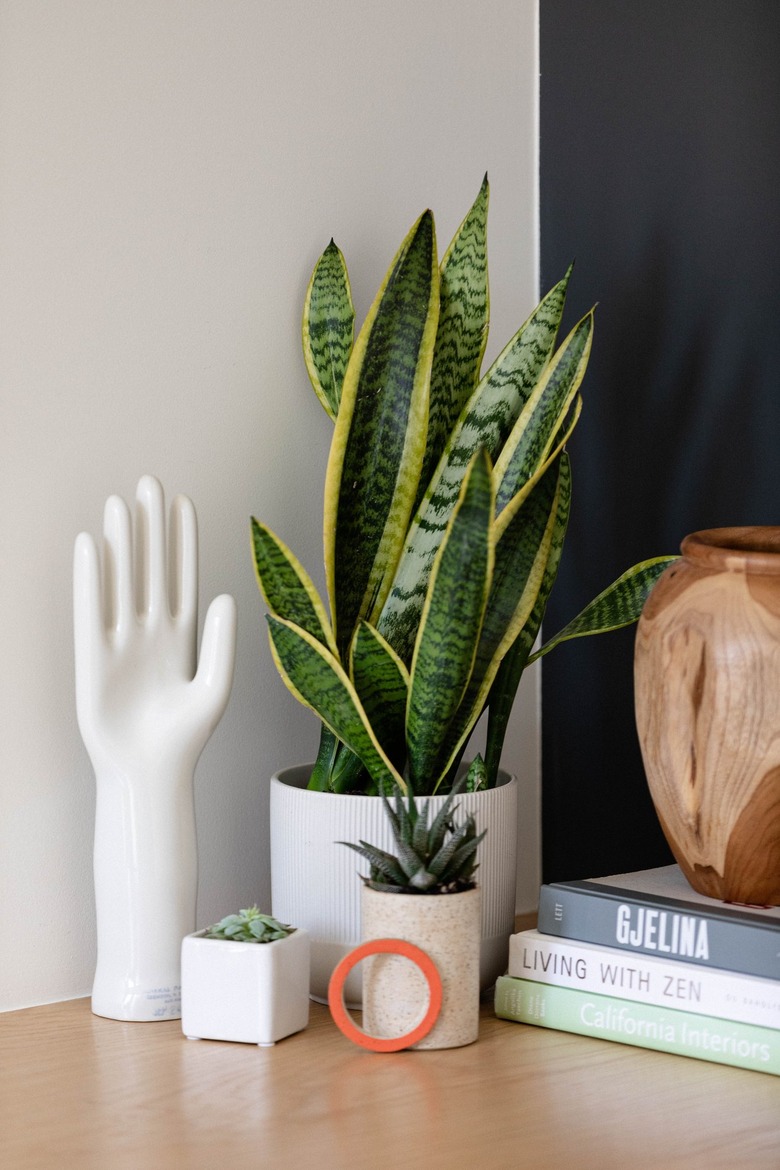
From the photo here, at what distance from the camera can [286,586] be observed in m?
1.08

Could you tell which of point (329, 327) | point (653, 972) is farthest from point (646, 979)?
point (329, 327)

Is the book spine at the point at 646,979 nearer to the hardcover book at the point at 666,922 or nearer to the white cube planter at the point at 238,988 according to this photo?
the hardcover book at the point at 666,922

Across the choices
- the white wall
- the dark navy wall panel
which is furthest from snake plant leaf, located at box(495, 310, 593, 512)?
the dark navy wall panel

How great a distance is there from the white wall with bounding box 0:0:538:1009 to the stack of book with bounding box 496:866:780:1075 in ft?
1.04

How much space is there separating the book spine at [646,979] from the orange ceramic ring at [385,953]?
0.37 feet

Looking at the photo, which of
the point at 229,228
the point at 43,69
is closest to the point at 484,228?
the point at 229,228

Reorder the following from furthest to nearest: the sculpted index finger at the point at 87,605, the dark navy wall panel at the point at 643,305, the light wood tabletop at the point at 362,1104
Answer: the dark navy wall panel at the point at 643,305
the sculpted index finger at the point at 87,605
the light wood tabletop at the point at 362,1104

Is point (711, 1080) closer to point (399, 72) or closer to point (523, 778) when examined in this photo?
point (523, 778)

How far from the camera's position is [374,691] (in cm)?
111

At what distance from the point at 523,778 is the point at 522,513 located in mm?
446

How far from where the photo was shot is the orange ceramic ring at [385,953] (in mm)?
993

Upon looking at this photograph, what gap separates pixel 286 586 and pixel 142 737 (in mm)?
167

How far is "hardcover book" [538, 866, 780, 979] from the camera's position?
100cm

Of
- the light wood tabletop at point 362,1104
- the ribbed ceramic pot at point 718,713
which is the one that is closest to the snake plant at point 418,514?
the ribbed ceramic pot at point 718,713
